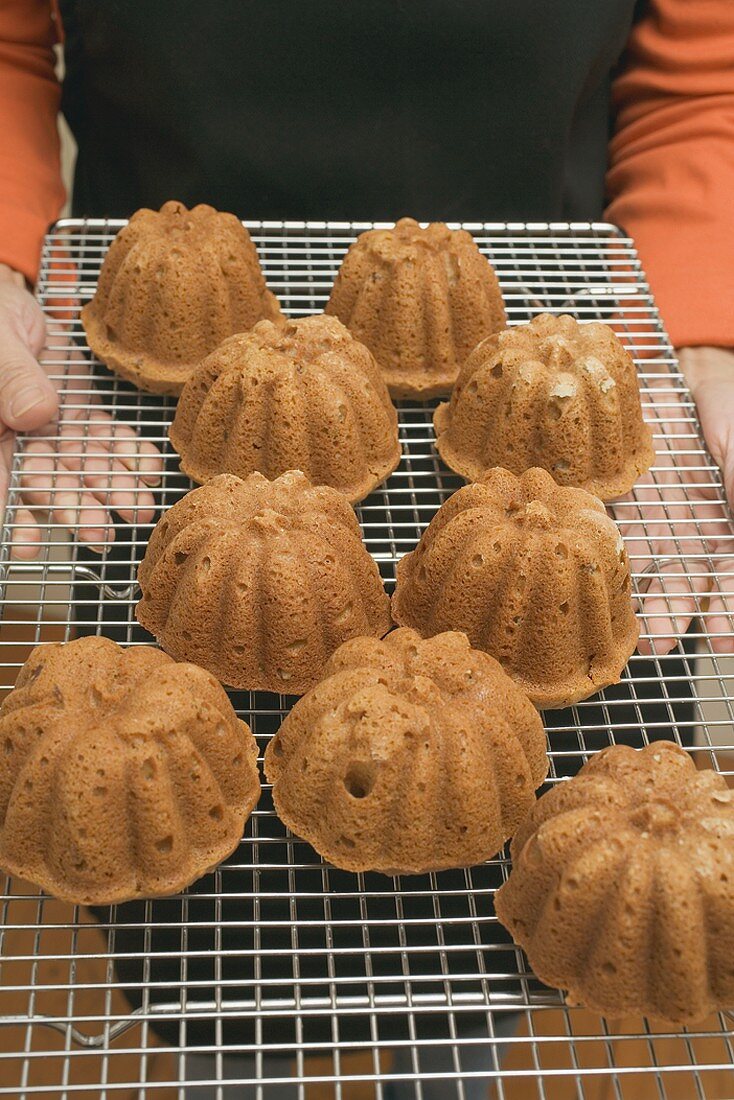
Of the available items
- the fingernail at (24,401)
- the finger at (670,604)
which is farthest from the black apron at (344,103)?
the finger at (670,604)

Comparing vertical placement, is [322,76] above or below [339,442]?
above

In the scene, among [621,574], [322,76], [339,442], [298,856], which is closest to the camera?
[298,856]

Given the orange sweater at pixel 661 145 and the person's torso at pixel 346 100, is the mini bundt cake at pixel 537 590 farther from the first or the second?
the person's torso at pixel 346 100

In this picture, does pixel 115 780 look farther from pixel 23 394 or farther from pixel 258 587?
pixel 23 394

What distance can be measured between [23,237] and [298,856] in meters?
1.89

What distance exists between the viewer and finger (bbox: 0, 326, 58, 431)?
2.67 metres

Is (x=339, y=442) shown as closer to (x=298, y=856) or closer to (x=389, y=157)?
(x=298, y=856)

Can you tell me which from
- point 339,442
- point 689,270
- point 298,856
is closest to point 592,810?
point 298,856

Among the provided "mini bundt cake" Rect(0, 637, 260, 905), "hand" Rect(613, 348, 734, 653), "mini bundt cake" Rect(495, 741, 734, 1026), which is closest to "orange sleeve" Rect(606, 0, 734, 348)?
"hand" Rect(613, 348, 734, 653)

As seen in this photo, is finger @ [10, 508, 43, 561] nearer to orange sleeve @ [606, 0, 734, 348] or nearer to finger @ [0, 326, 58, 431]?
finger @ [0, 326, 58, 431]

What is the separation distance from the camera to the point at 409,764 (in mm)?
1963

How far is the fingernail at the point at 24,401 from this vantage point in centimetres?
267

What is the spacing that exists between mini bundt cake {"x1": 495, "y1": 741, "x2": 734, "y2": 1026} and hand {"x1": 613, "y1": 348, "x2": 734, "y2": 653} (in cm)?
59

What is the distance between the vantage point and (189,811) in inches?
78.3
